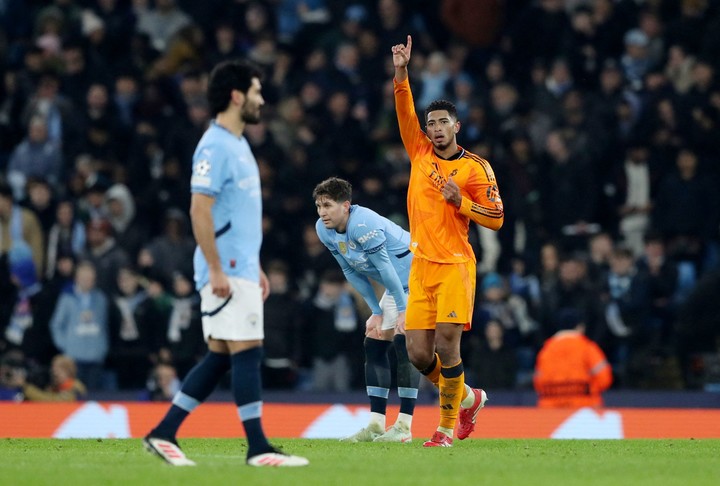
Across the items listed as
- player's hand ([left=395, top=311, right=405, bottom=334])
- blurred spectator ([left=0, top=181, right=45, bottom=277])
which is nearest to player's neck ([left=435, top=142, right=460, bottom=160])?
player's hand ([left=395, top=311, right=405, bottom=334])

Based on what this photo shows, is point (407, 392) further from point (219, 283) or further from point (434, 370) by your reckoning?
point (219, 283)

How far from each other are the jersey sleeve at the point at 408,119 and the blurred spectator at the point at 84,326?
782 centimetres

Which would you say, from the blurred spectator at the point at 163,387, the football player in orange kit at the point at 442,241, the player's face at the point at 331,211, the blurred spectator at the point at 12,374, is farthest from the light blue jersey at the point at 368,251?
the blurred spectator at the point at 12,374

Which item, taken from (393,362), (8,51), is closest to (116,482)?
(393,362)

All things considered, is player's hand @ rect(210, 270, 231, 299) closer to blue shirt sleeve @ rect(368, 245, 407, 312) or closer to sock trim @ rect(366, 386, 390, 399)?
blue shirt sleeve @ rect(368, 245, 407, 312)

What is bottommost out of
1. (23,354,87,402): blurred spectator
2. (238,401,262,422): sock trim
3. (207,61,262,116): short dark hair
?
(23,354,87,402): blurred spectator

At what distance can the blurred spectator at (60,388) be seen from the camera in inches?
663

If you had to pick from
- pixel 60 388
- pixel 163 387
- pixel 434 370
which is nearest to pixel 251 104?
pixel 434 370

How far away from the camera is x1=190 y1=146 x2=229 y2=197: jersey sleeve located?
849cm

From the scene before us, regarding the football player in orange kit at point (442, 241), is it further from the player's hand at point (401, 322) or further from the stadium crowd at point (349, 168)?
the stadium crowd at point (349, 168)

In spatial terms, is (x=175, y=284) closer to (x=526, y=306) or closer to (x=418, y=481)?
(x=526, y=306)

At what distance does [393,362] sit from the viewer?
55.1 feet

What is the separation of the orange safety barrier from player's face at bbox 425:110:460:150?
14.4 feet

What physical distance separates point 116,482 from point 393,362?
9.03 meters
